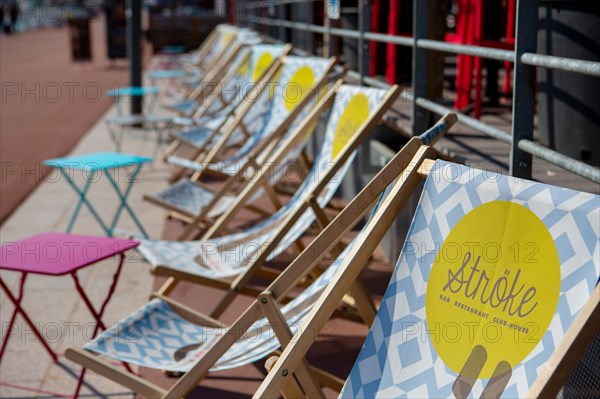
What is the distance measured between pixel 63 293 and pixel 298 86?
2252mm

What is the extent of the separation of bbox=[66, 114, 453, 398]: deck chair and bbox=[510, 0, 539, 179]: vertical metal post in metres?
0.26

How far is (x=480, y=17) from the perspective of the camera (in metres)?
5.82

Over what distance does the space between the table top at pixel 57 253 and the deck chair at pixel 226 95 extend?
136 inches

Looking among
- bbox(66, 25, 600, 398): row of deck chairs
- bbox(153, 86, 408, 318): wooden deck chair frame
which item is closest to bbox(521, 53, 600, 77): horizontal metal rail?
bbox(66, 25, 600, 398): row of deck chairs

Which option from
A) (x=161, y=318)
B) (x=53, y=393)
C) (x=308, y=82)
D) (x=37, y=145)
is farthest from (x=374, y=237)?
(x=37, y=145)

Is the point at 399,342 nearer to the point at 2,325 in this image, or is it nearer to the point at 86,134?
the point at 2,325

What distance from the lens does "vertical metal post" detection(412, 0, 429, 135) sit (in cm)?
450

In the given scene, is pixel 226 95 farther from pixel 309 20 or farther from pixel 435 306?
pixel 435 306

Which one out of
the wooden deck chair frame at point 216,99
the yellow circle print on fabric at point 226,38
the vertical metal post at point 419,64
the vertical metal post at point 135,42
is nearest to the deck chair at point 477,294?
the vertical metal post at point 419,64

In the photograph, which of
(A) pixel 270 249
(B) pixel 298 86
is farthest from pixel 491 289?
(B) pixel 298 86

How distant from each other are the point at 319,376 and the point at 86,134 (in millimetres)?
8334

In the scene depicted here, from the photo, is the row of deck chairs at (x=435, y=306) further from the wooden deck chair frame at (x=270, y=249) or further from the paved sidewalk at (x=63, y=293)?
the paved sidewalk at (x=63, y=293)

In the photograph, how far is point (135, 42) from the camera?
1039cm

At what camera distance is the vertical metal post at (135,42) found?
10281mm
